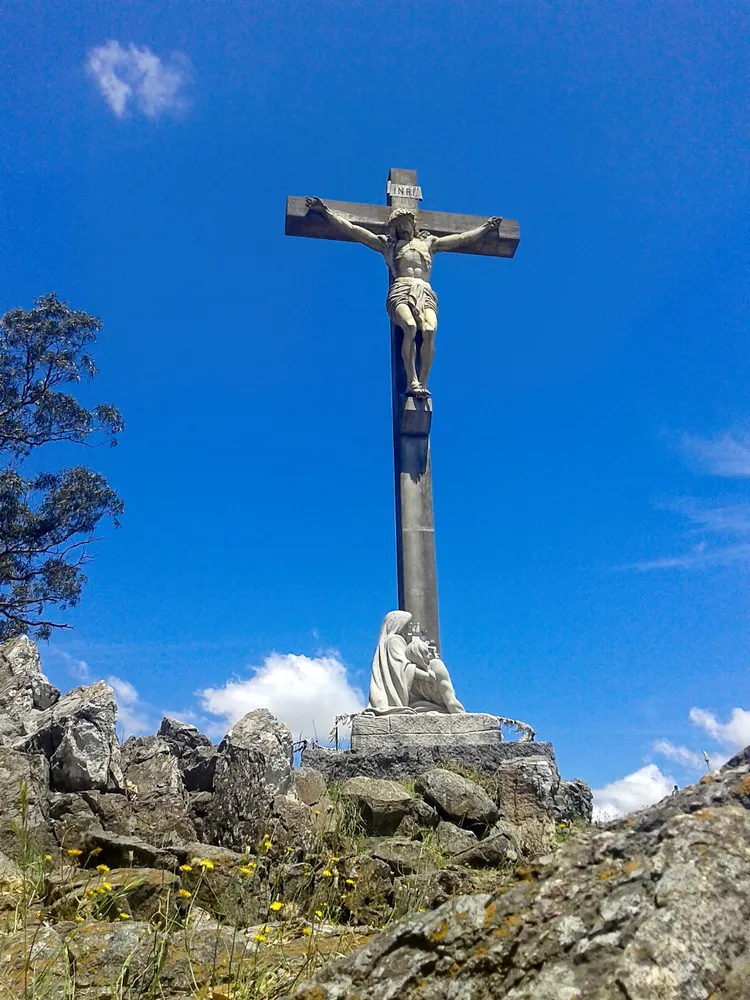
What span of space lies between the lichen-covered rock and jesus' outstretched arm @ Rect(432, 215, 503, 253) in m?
10.4

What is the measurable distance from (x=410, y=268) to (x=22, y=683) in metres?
7.27

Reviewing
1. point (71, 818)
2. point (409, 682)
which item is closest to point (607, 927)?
point (71, 818)

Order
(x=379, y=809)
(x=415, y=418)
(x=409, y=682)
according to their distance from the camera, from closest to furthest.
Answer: (x=379, y=809) → (x=409, y=682) → (x=415, y=418)

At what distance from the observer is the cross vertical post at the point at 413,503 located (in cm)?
940

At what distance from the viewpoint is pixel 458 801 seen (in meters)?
5.24

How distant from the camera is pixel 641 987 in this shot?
114cm

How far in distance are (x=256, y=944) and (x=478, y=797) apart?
295 centimetres

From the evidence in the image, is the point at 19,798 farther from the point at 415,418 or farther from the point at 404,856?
the point at 415,418

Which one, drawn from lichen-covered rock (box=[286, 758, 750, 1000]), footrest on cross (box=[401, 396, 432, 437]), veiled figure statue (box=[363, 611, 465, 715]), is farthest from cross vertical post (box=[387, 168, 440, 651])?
lichen-covered rock (box=[286, 758, 750, 1000])

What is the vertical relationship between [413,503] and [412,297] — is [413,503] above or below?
below

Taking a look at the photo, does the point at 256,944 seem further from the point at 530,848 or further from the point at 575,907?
the point at 530,848

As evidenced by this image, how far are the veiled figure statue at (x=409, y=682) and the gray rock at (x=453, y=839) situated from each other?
281 cm

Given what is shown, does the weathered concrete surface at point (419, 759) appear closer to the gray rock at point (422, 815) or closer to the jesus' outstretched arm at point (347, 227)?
the gray rock at point (422, 815)

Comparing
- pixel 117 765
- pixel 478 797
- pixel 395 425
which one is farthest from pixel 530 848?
pixel 395 425
